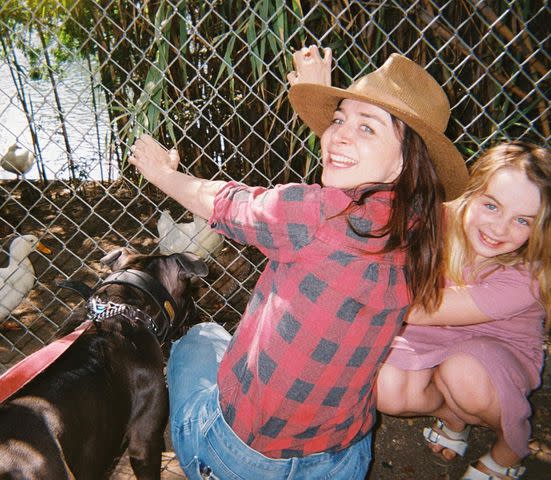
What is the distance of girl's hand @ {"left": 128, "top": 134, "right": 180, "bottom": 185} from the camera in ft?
4.60

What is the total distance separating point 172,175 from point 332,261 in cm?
55

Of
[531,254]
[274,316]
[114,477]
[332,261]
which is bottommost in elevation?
[114,477]

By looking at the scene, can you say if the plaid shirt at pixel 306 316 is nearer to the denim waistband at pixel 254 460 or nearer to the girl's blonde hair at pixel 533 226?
the denim waistband at pixel 254 460

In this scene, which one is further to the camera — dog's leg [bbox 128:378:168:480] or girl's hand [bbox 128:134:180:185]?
dog's leg [bbox 128:378:168:480]

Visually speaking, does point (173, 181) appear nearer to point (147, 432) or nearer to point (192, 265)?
point (192, 265)

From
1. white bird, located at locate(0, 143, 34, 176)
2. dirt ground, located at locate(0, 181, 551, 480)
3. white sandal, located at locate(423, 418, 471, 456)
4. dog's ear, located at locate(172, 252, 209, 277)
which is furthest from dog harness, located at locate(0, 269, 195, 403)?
white bird, located at locate(0, 143, 34, 176)

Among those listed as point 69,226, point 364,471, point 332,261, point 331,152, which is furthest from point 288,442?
point 69,226

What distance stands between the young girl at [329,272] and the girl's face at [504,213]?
38cm

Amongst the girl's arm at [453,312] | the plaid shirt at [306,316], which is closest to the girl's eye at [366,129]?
the plaid shirt at [306,316]

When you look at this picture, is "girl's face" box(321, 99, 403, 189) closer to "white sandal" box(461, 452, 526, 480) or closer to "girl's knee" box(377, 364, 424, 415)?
"girl's knee" box(377, 364, 424, 415)

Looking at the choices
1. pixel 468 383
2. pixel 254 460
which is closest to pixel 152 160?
pixel 254 460

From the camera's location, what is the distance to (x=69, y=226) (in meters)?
4.25

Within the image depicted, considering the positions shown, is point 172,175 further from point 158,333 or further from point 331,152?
point 158,333

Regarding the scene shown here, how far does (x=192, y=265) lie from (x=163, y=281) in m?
0.18
